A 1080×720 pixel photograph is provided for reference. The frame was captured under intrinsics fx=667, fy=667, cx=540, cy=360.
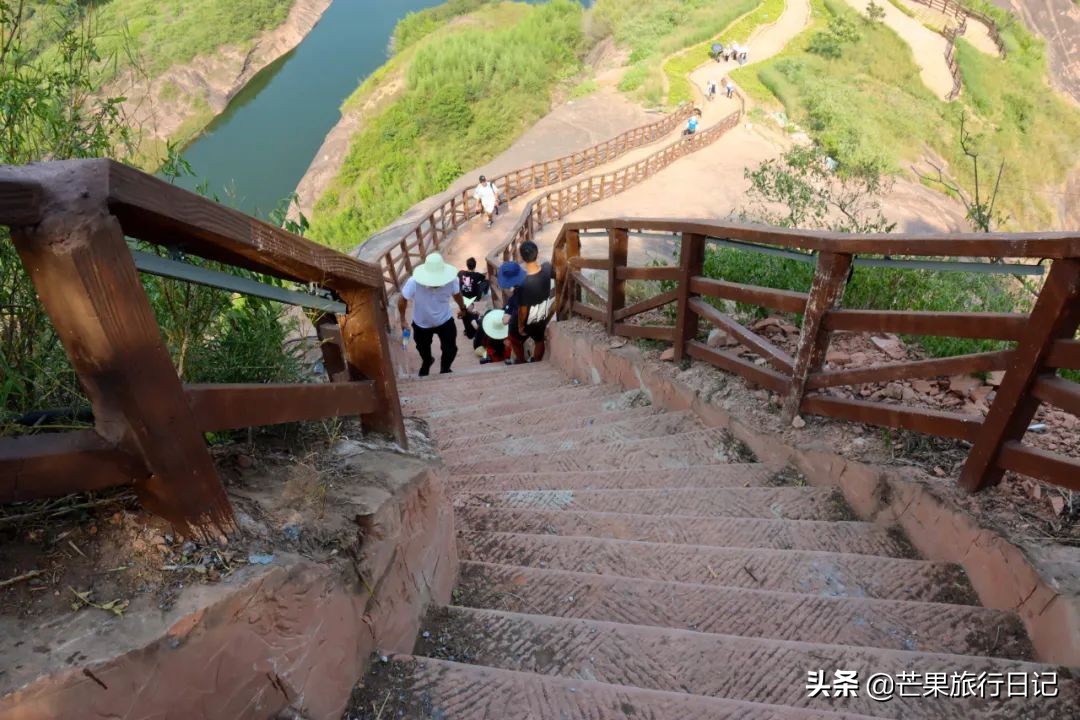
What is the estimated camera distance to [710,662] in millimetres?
2021

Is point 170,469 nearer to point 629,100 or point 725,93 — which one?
point 629,100

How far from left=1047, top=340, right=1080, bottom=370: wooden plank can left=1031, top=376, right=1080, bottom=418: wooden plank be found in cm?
5

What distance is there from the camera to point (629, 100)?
81.4 ft

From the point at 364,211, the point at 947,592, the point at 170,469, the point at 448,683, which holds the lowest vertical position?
the point at 364,211

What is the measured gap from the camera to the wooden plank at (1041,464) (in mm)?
2105

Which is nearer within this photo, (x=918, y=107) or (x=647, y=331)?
(x=647, y=331)

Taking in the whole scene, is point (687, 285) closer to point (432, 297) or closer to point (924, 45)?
point (432, 297)

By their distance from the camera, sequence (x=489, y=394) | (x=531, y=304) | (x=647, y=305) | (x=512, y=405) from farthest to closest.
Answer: (x=531, y=304), (x=489, y=394), (x=512, y=405), (x=647, y=305)

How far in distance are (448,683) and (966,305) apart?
4.30 m

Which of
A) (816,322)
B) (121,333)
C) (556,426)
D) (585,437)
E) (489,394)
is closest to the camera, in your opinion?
(121,333)

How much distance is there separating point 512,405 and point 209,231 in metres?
3.32

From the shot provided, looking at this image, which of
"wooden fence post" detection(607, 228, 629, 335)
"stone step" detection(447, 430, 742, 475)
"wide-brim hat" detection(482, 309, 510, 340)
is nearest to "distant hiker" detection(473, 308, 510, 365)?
"wide-brim hat" detection(482, 309, 510, 340)

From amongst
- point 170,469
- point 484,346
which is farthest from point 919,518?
point 484,346

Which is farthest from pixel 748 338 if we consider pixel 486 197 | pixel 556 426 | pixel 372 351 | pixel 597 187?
pixel 597 187
